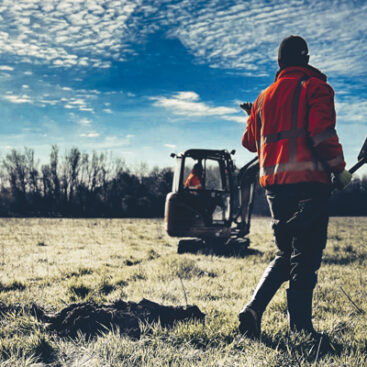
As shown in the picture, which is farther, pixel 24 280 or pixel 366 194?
pixel 366 194

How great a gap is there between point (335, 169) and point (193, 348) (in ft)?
5.28

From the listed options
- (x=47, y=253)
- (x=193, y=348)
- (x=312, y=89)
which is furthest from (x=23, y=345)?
(x=47, y=253)

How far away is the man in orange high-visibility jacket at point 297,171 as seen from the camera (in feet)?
7.90

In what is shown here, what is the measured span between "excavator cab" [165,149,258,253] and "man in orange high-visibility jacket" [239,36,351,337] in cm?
513

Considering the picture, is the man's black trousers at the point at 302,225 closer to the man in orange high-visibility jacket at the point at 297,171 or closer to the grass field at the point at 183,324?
the man in orange high-visibility jacket at the point at 297,171

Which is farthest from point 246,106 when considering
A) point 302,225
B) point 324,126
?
point 302,225

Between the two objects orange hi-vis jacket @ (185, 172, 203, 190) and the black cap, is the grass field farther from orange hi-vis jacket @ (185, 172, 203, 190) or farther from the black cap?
orange hi-vis jacket @ (185, 172, 203, 190)

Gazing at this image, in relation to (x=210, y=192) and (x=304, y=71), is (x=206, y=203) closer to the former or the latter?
(x=210, y=192)

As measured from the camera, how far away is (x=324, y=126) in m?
2.35

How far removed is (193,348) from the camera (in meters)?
2.39

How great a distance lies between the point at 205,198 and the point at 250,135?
5.18 meters

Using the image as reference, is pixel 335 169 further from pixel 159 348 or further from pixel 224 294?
pixel 224 294

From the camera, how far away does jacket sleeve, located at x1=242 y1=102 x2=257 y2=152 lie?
9.64ft

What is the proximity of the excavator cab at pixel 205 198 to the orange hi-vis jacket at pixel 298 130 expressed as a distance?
202 inches
